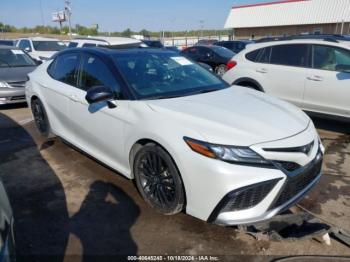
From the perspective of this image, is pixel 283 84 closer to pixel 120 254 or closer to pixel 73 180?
pixel 73 180

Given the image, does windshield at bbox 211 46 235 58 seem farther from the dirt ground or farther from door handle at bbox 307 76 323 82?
the dirt ground

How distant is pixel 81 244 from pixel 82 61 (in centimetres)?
239

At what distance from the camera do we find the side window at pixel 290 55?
623 cm

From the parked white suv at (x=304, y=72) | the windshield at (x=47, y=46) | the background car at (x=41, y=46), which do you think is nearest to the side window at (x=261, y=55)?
the parked white suv at (x=304, y=72)

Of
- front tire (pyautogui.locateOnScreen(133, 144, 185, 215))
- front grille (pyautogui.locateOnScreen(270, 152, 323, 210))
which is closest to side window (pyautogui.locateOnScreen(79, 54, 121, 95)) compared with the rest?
front tire (pyautogui.locateOnScreen(133, 144, 185, 215))

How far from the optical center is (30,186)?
4082 millimetres

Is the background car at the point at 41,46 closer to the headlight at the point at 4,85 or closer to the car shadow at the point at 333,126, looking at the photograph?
the headlight at the point at 4,85

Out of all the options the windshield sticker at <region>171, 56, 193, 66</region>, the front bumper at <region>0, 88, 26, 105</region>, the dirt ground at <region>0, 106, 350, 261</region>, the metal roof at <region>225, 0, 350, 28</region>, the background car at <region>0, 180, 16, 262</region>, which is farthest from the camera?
the metal roof at <region>225, 0, 350, 28</region>

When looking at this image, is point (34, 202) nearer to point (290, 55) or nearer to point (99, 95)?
point (99, 95)

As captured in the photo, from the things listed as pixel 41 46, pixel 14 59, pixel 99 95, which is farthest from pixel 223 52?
pixel 99 95

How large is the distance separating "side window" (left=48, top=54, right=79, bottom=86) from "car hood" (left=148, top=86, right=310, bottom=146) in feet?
5.55

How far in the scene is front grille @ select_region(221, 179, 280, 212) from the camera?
269cm

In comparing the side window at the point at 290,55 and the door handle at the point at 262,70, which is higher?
the side window at the point at 290,55

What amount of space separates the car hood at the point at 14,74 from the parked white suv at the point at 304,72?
5156mm
